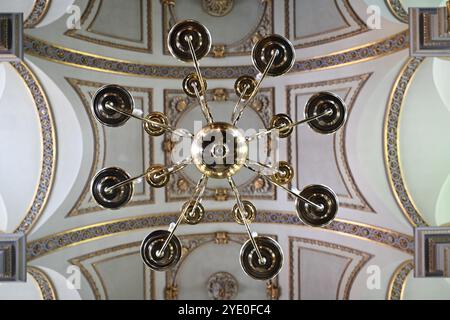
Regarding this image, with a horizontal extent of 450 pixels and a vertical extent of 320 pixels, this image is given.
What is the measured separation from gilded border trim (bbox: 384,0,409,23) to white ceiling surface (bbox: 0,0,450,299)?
106 millimetres

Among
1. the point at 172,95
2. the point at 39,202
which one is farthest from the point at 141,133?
the point at 39,202

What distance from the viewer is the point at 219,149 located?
2.82 m

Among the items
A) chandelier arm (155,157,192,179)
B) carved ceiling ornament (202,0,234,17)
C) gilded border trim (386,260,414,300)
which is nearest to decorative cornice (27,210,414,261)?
gilded border trim (386,260,414,300)

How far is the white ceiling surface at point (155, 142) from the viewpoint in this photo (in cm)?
501

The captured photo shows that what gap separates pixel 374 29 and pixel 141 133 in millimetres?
3578

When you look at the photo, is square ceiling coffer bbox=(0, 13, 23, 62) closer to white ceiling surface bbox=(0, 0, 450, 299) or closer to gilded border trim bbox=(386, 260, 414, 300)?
white ceiling surface bbox=(0, 0, 450, 299)

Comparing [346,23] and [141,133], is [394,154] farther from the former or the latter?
[141,133]

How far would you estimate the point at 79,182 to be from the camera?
5438 millimetres

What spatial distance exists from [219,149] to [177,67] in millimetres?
3441

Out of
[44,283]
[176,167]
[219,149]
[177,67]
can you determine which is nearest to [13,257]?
[44,283]

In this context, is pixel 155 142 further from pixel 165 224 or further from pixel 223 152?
pixel 223 152

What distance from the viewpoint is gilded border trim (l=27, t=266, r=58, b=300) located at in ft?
17.2

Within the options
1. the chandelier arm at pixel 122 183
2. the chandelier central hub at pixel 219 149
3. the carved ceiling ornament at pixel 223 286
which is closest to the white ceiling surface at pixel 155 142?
the carved ceiling ornament at pixel 223 286
